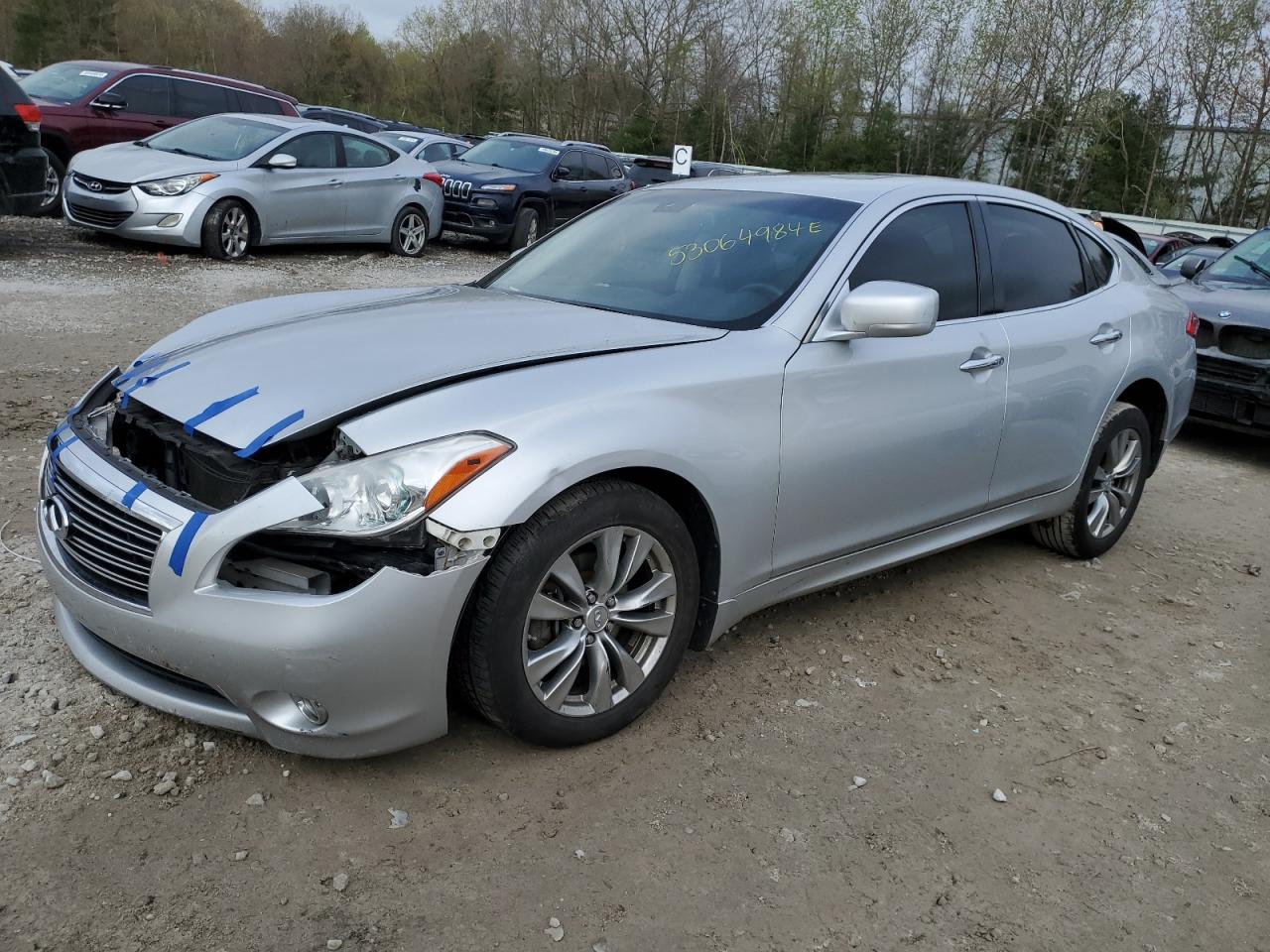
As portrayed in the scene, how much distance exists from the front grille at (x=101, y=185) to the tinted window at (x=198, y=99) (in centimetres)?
295

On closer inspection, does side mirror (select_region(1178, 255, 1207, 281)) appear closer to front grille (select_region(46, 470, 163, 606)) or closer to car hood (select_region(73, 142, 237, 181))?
front grille (select_region(46, 470, 163, 606))

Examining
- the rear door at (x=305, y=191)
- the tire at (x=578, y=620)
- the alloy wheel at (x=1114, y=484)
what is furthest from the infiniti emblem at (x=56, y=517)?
the rear door at (x=305, y=191)

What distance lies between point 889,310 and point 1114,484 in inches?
94.6

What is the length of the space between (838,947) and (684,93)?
4478cm

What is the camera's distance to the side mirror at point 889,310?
10.9ft

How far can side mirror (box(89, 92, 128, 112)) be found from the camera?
1270 centimetres

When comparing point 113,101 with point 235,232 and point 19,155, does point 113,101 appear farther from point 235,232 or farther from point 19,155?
point 19,155

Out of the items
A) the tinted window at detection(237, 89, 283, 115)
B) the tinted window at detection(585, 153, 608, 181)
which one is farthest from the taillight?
the tinted window at detection(585, 153, 608, 181)

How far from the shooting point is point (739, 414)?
3.22 m

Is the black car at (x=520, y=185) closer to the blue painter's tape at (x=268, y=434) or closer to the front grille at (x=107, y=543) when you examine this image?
the front grille at (x=107, y=543)

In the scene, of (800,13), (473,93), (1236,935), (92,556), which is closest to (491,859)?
(92,556)

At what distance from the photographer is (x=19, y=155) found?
972cm

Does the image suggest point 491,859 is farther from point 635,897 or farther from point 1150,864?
point 1150,864

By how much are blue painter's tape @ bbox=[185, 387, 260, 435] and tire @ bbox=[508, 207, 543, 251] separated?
39.9 feet
